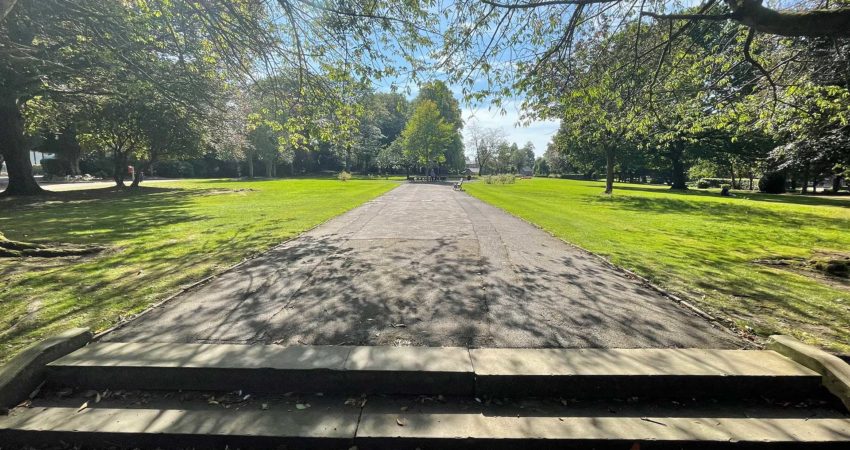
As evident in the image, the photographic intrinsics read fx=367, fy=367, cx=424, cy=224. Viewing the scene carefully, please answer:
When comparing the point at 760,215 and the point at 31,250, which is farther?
the point at 760,215

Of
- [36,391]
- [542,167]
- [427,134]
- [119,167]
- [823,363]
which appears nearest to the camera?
[36,391]

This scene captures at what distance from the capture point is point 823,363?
3.23 metres

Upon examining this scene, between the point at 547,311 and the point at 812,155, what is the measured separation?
2553cm

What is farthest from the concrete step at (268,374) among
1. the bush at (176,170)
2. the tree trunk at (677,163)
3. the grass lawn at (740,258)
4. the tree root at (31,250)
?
the bush at (176,170)

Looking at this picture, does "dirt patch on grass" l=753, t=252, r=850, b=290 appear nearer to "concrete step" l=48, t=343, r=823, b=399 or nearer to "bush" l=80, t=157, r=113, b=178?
"concrete step" l=48, t=343, r=823, b=399

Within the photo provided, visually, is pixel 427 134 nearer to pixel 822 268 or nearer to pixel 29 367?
pixel 822 268

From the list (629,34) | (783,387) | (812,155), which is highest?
(629,34)

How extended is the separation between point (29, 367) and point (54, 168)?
175 feet

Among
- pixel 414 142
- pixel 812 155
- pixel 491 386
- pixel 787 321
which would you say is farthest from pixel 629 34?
pixel 414 142

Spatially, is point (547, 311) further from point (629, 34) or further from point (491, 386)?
point (629, 34)

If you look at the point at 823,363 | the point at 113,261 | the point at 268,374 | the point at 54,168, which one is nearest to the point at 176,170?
the point at 54,168

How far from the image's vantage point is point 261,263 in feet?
22.2

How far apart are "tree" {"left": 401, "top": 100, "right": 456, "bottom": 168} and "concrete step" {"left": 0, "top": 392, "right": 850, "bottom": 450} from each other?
5163cm

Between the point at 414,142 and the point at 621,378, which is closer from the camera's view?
the point at 621,378
